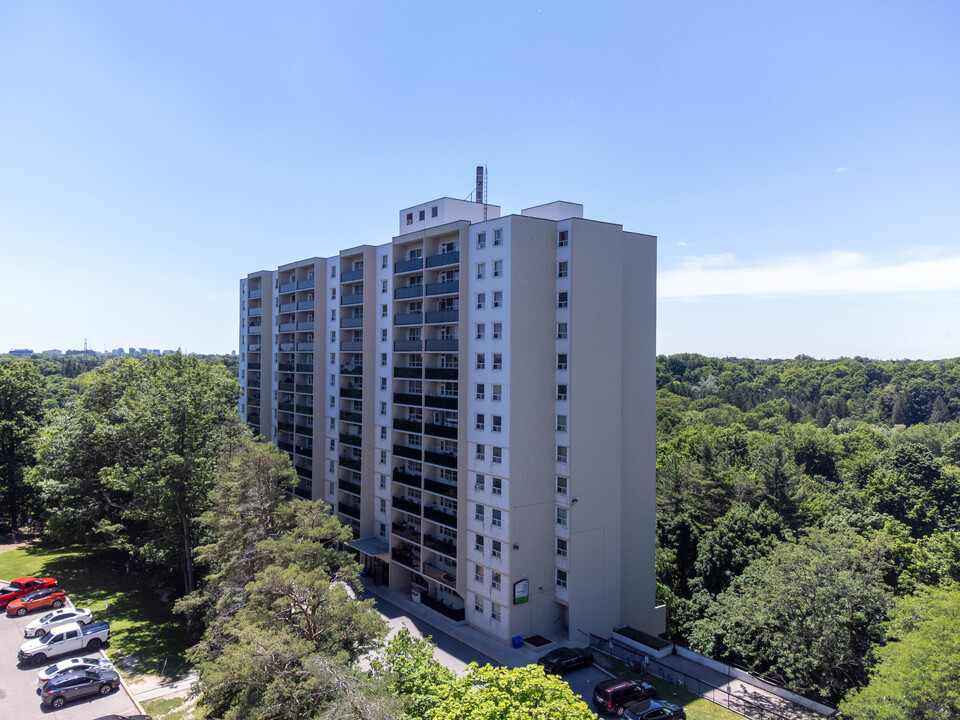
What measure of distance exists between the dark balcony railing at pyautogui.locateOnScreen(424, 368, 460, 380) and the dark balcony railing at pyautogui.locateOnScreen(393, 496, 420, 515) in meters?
10.3

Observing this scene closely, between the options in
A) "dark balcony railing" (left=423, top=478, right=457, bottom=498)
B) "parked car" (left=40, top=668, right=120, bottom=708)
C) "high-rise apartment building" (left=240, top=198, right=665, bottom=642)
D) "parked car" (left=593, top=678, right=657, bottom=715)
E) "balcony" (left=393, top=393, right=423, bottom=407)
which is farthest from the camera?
"balcony" (left=393, top=393, right=423, bottom=407)

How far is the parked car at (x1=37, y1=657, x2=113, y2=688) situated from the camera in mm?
29750

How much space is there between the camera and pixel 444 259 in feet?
136

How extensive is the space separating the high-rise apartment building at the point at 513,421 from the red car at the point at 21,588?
2279 cm

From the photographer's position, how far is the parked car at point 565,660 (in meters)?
32.1

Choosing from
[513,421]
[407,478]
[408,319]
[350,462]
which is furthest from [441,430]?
[350,462]

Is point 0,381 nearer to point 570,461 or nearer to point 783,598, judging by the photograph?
point 570,461

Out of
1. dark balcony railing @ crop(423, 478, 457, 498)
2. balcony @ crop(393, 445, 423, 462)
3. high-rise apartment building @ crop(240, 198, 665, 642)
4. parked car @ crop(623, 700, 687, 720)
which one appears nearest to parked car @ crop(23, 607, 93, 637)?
high-rise apartment building @ crop(240, 198, 665, 642)

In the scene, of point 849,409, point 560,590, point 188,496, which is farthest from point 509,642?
point 849,409

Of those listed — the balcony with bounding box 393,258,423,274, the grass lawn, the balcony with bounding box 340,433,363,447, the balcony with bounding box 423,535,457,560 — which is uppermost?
the balcony with bounding box 393,258,423,274

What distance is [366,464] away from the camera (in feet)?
161

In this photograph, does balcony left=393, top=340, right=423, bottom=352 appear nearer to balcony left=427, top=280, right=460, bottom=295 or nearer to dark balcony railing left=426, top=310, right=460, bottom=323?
dark balcony railing left=426, top=310, right=460, bottom=323

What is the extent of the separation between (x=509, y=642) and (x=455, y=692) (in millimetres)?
18468

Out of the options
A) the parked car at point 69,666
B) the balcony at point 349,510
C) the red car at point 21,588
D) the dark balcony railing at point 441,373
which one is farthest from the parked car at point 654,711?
the red car at point 21,588
